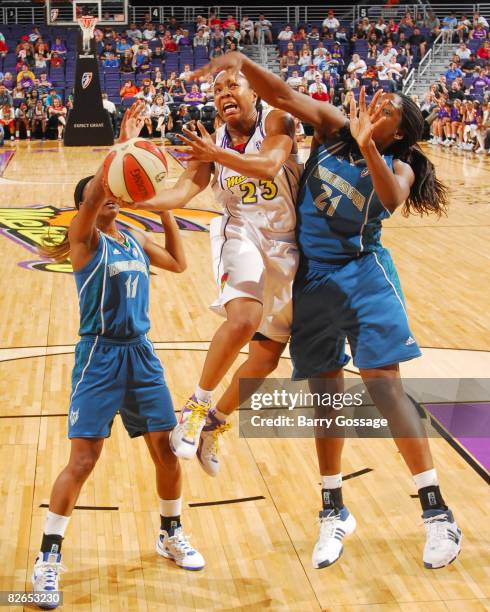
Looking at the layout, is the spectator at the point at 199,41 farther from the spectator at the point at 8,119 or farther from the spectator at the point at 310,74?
the spectator at the point at 8,119

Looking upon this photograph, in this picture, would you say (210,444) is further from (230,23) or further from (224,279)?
(230,23)

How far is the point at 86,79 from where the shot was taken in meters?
21.7

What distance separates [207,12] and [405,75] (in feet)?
26.4

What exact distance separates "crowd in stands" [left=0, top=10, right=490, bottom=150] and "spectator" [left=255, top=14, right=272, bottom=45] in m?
0.04

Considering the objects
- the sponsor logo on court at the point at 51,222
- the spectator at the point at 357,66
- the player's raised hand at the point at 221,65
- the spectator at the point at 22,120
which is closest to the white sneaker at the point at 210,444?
the player's raised hand at the point at 221,65

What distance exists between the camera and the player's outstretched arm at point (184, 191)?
155 inches

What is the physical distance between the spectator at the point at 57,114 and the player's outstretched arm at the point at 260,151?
831 inches

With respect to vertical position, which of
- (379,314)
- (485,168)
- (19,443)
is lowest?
(485,168)

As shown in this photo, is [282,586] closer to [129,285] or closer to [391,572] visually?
[391,572]

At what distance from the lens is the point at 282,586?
12.6 ft

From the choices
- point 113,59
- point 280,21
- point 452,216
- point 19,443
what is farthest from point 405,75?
point 19,443

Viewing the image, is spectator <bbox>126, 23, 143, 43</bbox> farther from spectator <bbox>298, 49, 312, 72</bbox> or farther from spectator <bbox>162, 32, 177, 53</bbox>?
spectator <bbox>298, 49, 312, 72</bbox>

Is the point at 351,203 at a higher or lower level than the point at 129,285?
higher

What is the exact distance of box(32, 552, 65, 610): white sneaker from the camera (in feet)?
12.0
